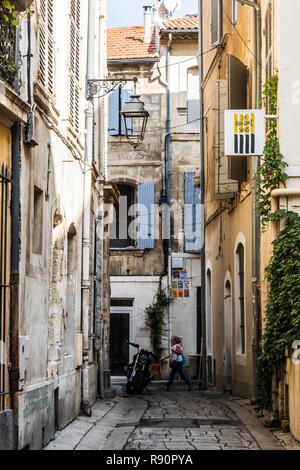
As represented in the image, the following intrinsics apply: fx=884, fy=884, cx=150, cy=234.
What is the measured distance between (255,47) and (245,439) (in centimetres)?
739

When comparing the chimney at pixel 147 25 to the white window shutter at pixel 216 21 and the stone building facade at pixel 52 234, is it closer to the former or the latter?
the white window shutter at pixel 216 21

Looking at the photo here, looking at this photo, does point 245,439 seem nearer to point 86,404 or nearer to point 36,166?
point 86,404

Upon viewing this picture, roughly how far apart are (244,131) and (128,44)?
1930cm

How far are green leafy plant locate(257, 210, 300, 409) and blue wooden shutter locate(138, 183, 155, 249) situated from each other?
16.6 m

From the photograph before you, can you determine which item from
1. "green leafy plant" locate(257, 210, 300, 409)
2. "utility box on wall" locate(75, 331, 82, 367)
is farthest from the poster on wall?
"green leafy plant" locate(257, 210, 300, 409)

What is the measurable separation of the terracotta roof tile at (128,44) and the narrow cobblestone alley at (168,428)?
1625 cm

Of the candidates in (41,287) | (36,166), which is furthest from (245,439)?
(36,166)

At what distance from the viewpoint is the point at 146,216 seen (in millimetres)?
30016

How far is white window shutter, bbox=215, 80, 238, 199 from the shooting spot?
1798cm

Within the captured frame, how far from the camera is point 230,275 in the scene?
1972 centimetres

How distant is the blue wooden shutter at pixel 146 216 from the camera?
29734 millimetres

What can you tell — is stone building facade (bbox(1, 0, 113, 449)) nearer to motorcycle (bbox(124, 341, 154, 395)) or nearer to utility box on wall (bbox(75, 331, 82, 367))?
utility box on wall (bbox(75, 331, 82, 367))

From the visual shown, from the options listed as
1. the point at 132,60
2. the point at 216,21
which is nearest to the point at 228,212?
the point at 216,21

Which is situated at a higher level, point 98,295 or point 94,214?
point 94,214
